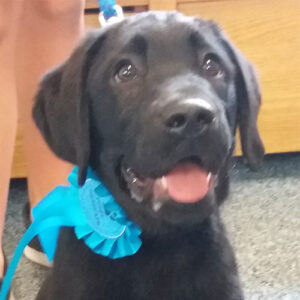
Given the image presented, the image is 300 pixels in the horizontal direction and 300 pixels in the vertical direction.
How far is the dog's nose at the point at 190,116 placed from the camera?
100cm

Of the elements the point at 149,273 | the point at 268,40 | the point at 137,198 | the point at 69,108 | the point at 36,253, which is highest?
the point at 69,108

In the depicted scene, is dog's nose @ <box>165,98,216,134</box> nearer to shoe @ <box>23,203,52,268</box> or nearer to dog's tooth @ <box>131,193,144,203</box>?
dog's tooth @ <box>131,193,144,203</box>

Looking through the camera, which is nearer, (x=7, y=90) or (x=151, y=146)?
(x=151, y=146)

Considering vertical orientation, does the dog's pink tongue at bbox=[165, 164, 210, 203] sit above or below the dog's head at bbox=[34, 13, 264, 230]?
below

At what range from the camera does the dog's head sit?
1.09 m

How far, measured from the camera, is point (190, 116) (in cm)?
100

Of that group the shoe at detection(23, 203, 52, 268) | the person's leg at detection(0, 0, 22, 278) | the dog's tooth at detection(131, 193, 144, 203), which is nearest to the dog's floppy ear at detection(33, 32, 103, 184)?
the dog's tooth at detection(131, 193, 144, 203)

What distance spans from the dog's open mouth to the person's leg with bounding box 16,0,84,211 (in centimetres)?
57

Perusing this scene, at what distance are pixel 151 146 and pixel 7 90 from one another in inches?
20.9

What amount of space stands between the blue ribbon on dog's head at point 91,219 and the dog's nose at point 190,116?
293 mm

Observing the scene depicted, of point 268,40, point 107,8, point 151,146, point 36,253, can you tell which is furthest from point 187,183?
point 268,40

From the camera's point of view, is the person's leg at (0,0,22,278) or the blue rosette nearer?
the blue rosette

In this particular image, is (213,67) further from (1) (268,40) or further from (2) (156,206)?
(1) (268,40)

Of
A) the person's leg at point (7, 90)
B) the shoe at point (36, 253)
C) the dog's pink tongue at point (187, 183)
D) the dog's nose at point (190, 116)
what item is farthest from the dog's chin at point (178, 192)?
the shoe at point (36, 253)
